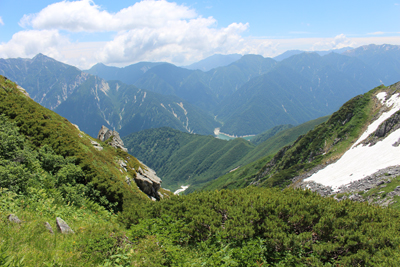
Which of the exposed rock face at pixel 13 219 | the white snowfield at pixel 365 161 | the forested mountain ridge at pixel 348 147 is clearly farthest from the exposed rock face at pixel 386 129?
the exposed rock face at pixel 13 219

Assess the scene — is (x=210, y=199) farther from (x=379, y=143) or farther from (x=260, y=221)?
(x=379, y=143)

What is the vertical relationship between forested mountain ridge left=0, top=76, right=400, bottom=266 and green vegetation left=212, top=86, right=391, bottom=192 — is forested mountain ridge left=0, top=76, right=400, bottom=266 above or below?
above

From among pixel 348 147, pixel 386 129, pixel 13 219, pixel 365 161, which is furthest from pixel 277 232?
pixel 348 147

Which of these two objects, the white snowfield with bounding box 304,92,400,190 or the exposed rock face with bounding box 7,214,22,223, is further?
the white snowfield with bounding box 304,92,400,190

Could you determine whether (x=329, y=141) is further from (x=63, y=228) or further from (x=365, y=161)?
(x=63, y=228)

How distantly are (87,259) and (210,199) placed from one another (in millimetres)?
7019

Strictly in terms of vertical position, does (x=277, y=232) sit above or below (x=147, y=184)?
above

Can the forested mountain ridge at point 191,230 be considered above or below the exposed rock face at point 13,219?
below

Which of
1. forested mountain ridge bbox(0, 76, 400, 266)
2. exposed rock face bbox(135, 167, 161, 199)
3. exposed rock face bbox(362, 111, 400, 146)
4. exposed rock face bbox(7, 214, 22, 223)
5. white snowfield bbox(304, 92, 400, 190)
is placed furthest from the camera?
exposed rock face bbox(362, 111, 400, 146)

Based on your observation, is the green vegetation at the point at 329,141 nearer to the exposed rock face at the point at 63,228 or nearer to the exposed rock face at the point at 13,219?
the exposed rock face at the point at 63,228

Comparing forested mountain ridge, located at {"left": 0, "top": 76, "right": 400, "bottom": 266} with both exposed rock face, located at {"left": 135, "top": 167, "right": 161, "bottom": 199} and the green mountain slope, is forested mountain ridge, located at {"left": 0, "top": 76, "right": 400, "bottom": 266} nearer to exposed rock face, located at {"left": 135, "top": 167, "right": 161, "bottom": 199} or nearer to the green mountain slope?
the green mountain slope

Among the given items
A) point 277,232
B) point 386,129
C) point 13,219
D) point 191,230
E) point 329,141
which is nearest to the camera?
point 13,219

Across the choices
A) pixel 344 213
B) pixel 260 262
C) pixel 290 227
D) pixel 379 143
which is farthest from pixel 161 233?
pixel 379 143

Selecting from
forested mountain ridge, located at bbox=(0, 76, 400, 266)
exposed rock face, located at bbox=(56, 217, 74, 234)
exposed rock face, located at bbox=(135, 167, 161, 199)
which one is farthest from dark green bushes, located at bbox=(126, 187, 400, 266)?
exposed rock face, located at bbox=(135, 167, 161, 199)
